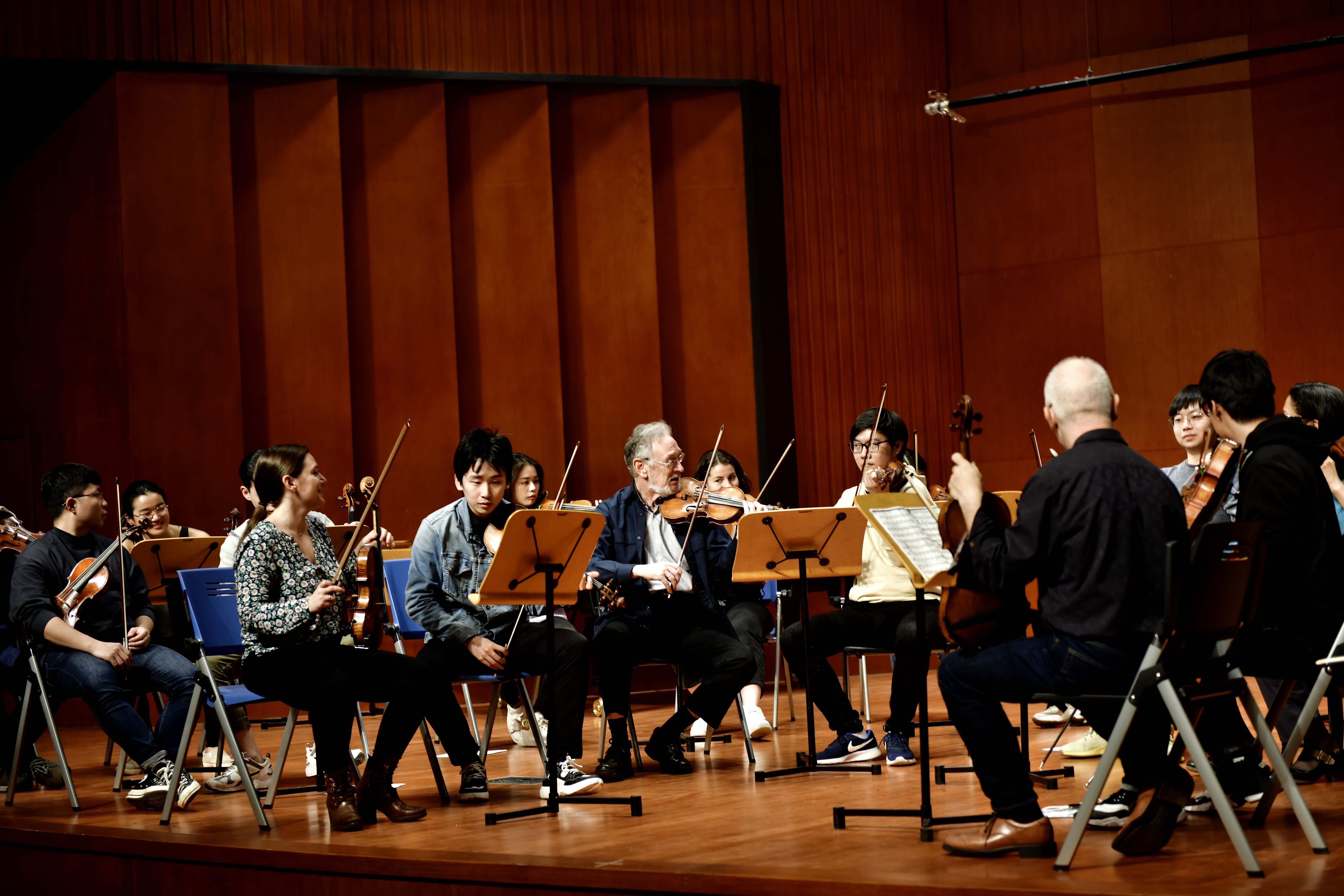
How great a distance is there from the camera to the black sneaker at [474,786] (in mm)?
3805

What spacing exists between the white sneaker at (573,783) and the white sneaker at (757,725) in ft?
3.68

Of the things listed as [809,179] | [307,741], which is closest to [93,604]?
[307,741]

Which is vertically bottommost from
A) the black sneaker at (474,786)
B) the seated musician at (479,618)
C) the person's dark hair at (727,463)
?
the black sneaker at (474,786)

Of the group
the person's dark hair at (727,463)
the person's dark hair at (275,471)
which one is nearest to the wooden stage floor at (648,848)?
the person's dark hair at (275,471)

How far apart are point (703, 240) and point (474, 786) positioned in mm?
4044

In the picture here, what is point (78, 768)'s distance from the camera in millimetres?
4781

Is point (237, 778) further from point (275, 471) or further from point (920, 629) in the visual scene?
point (920, 629)

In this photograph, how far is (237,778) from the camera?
4.22m

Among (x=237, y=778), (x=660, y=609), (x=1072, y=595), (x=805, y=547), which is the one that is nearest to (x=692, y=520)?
(x=660, y=609)

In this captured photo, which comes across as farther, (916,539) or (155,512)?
(155,512)

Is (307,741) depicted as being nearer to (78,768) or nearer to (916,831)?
(78,768)

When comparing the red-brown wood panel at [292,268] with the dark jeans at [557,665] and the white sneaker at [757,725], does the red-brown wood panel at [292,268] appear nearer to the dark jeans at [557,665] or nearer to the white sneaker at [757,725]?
the white sneaker at [757,725]

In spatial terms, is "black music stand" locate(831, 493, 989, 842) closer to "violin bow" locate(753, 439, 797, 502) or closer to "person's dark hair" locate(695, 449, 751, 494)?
"person's dark hair" locate(695, 449, 751, 494)

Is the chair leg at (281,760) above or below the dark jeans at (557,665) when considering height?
below
